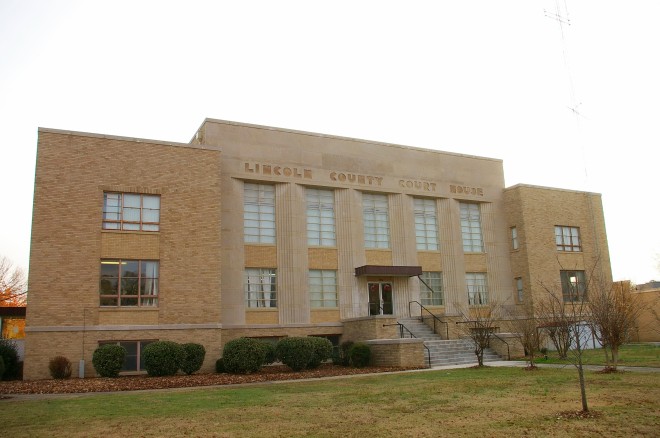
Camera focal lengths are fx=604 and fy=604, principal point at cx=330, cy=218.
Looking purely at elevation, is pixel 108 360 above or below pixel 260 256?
below

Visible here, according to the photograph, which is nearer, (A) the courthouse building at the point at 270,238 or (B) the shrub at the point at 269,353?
(A) the courthouse building at the point at 270,238

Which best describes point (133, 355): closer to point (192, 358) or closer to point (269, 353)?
point (192, 358)

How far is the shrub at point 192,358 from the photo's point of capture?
2275 cm

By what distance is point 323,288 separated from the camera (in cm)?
2980

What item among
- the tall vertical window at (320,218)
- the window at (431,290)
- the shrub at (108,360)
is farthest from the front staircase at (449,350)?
the shrub at (108,360)

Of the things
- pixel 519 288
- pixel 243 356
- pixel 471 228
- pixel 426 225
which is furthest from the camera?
pixel 519 288

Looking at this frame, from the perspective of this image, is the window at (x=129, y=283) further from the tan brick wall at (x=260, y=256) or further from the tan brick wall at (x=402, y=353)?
the tan brick wall at (x=402, y=353)

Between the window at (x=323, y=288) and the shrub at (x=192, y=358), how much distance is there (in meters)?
7.45

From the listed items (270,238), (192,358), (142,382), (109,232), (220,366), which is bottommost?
(142,382)

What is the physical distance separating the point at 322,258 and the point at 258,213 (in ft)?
12.8

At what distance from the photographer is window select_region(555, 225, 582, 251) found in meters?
36.5

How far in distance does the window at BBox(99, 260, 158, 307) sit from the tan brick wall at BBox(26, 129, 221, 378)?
35 cm

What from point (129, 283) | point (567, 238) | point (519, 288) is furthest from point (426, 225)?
point (129, 283)

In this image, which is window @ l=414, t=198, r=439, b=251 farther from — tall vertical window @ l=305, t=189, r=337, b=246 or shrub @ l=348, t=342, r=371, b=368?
Result: shrub @ l=348, t=342, r=371, b=368
